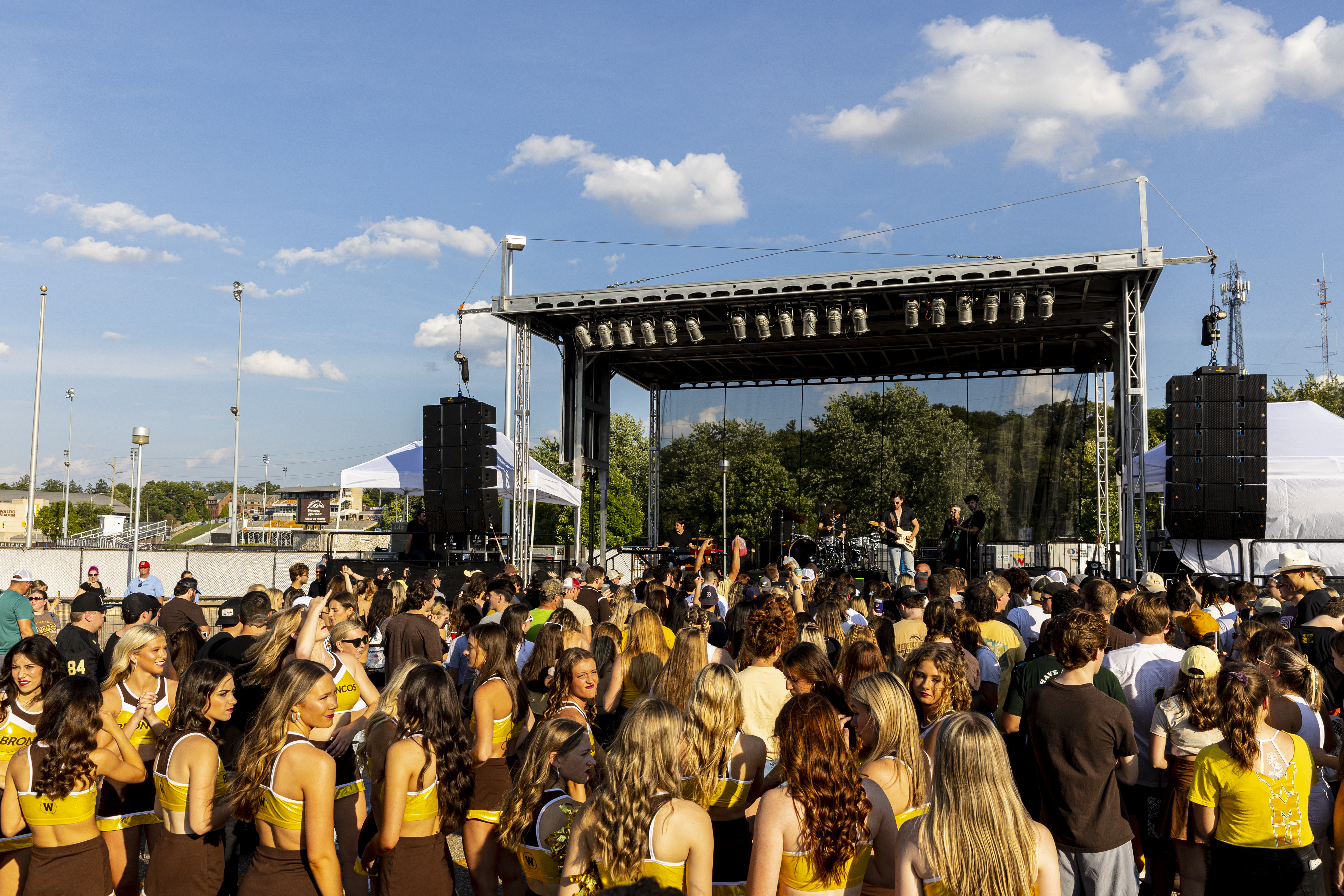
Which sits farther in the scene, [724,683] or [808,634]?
[808,634]

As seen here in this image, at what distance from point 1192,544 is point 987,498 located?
7918mm

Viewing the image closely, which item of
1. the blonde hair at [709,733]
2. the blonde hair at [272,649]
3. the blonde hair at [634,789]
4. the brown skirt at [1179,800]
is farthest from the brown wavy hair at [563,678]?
the brown skirt at [1179,800]

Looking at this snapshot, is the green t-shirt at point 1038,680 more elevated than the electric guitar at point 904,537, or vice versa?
the electric guitar at point 904,537

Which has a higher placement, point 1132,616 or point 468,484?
point 468,484

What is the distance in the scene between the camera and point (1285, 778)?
277 cm

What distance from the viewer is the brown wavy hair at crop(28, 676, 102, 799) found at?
3037mm

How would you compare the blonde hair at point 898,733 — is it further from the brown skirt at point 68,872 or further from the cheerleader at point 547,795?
the brown skirt at point 68,872

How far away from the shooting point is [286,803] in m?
2.78

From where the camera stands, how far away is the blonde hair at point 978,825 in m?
1.95

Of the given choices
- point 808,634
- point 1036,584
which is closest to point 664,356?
point 1036,584

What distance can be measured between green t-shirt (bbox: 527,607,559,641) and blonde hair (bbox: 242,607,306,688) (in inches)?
56.3

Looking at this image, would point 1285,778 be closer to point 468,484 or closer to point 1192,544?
point 1192,544

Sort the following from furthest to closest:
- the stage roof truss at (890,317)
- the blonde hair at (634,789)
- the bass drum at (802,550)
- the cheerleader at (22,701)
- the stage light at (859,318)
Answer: the bass drum at (802,550), the stage light at (859,318), the stage roof truss at (890,317), the cheerleader at (22,701), the blonde hair at (634,789)

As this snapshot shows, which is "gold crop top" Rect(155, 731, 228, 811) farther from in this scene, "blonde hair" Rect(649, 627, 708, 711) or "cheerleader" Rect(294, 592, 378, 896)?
"blonde hair" Rect(649, 627, 708, 711)
